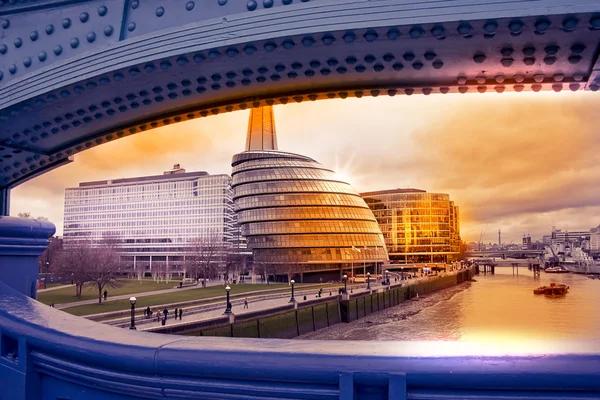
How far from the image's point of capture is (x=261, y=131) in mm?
125438

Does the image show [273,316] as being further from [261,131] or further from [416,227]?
[416,227]

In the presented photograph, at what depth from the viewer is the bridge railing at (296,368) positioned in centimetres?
184

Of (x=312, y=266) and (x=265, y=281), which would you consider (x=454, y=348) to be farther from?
(x=312, y=266)

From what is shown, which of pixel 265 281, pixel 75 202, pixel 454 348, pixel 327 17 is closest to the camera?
pixel 454 348

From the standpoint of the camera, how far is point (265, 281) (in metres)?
74.3

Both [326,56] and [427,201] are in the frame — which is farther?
[427,201]

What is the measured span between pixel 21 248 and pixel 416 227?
13032 centimetres

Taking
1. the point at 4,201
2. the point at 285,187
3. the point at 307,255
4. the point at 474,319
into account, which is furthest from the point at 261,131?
the point at 4,201

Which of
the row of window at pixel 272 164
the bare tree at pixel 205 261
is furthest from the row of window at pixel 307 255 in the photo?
the row of window at pixel 272 164

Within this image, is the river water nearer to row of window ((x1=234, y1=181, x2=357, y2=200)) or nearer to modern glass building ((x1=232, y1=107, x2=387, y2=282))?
modern glass building ((x1=232, y1=107, x2=387, y2=282))

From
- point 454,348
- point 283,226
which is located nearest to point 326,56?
point 454,348

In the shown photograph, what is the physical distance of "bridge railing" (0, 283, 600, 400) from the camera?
1839 mm

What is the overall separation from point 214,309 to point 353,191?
5733 centimetres

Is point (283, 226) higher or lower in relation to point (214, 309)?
Answer: higher
